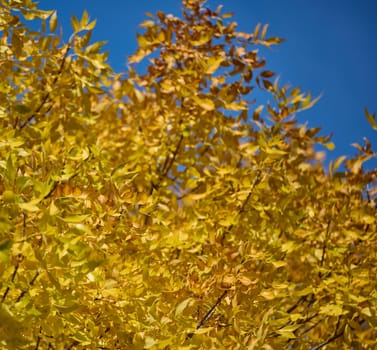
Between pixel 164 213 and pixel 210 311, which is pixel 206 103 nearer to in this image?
pixel 164 213

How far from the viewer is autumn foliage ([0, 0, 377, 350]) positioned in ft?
4.46

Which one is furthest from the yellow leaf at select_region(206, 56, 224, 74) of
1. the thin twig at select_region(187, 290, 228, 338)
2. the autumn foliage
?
the thin twig at select_region(187, 290, 228, 338)

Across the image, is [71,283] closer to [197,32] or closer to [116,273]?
[116,273]

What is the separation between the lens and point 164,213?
2123 millimetres

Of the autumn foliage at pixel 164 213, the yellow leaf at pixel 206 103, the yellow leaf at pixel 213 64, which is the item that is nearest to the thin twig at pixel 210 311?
the autumn foliage at pixel 164 213

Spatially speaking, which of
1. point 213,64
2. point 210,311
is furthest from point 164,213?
point 213,64

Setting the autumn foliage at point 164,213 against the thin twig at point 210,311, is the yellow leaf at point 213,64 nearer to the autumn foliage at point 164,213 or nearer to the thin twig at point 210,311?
the autumn foliage at point 164,213

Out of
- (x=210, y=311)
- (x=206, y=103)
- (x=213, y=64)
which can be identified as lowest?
(x=210, y=311)

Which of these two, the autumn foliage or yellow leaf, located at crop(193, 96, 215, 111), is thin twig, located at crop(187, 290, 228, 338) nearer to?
the autumn foliage

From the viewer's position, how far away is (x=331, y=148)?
299 cm

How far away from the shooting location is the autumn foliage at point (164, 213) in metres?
1.36

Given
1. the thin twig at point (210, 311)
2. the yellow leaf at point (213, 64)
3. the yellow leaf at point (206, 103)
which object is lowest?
the thin twig at point (210, 311)

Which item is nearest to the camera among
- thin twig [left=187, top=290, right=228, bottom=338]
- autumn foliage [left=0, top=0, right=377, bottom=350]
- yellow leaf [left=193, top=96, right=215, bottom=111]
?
autumn foliage [left=0, top=0, right=377, bottom=350]

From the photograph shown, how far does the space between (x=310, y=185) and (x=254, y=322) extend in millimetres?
1226
